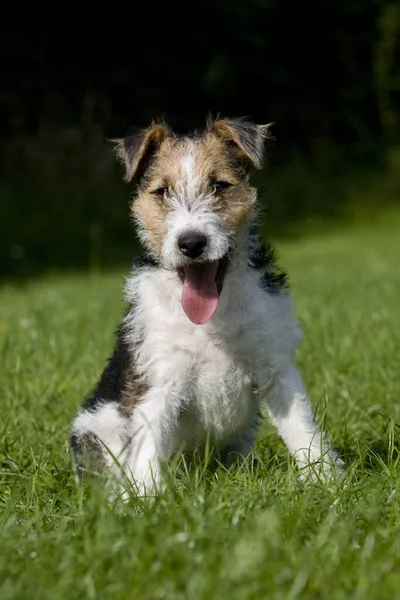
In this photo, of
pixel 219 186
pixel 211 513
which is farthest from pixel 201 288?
pixel 211 513

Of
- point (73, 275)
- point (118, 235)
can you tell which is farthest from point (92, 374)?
point (118, 235)

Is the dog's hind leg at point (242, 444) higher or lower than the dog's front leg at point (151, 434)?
lower

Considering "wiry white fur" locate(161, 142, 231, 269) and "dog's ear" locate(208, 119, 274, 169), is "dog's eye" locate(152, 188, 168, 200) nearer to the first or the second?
"wiry white fur" locate(161, 142, 231, 269)

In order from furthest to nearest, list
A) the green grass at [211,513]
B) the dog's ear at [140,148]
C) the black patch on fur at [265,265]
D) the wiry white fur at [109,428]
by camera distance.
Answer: the dog's ear at [140,148], the black patch on fur at [265,265], the wiry white fur at [109,428], the green grass at [211,513]

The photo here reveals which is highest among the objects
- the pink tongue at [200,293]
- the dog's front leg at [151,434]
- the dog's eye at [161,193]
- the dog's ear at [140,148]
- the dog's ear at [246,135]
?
the dog's ear at [246,135]

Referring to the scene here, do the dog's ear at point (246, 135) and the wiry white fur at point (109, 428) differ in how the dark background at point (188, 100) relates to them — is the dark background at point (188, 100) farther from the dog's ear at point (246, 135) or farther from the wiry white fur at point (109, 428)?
the wiry white fur at point (109, 428)

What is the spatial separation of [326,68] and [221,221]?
2657 centimetres

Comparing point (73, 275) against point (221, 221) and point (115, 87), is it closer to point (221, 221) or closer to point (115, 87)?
point (115, 87)

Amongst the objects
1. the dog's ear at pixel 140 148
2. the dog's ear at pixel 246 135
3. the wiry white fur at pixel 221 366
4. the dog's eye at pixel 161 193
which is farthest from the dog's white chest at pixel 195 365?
the dog's ear at pixel 246 135

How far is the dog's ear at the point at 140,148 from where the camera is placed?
4840 millimetres

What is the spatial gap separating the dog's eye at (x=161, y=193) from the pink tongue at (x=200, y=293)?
420 millimetres

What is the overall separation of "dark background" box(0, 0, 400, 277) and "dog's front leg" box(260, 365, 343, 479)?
1469 centimetres

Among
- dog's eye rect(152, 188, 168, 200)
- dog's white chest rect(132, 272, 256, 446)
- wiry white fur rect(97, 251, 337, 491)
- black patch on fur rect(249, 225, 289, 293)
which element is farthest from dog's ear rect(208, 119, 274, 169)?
dog's white chest rect(132, 272, 256, 446)

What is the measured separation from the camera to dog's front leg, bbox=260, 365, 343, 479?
14.5 ft
